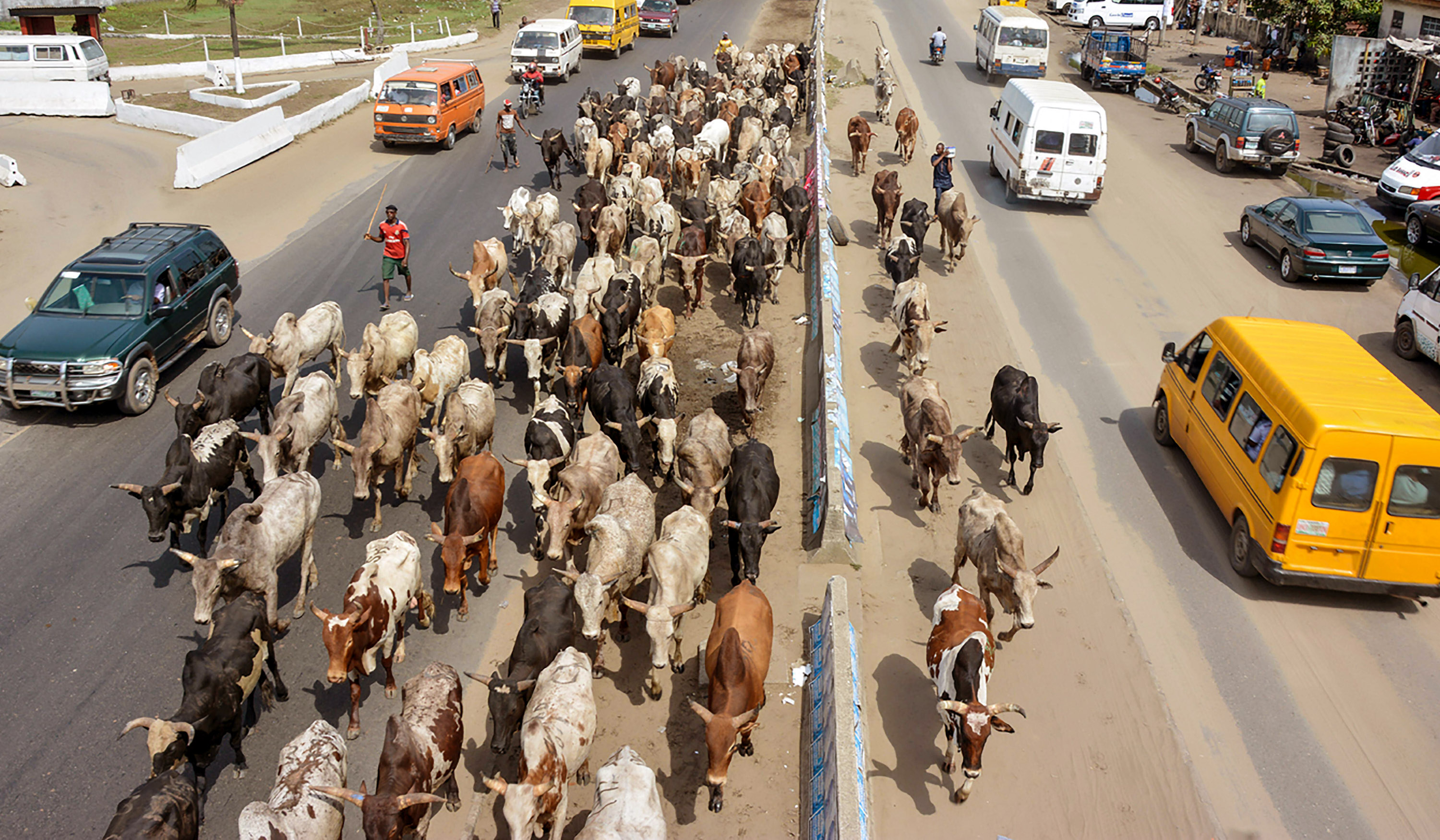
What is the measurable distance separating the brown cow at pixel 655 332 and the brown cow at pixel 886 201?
761 centimetres

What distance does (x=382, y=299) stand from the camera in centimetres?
1981

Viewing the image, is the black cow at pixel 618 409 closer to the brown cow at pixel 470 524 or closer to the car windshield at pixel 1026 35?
the brown cow at pixel 470 524

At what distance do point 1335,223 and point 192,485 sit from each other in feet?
75.0

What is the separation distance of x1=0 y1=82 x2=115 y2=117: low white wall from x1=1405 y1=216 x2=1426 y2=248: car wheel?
125 ft

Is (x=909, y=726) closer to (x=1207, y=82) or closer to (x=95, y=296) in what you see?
(x=95, y=296)

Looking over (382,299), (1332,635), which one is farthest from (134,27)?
(1332,635)

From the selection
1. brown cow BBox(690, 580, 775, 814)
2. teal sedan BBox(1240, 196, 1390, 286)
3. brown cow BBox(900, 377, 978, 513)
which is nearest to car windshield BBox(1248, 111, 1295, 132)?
teal sedan BBox(1240, 196, 1390, 286)

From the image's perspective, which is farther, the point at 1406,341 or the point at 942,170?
the point at 942,170

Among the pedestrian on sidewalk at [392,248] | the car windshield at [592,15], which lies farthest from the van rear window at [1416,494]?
the car windshield at [592,15]

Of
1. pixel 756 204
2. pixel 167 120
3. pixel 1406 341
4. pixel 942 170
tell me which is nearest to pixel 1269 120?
pixel 942 170

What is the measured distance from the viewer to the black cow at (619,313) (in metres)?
16.7

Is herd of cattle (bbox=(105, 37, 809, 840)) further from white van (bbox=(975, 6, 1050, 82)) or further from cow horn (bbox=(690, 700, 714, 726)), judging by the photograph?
white van (bbox=(975, 6, 1050, 82))

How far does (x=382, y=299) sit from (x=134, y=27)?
41.1 meters

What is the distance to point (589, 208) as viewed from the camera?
2191 cm
